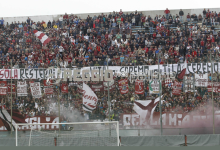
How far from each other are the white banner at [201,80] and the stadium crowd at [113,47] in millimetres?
810

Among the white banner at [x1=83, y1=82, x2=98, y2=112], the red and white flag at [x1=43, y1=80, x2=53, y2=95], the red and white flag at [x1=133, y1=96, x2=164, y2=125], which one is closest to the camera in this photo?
the red and white flag at [x1=133, y1=96, x2=164, y2=125]

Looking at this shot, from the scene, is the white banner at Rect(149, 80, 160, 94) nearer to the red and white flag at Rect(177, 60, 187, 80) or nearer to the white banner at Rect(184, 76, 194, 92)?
the red and white flag at Rect(177, 60, 187, 80)

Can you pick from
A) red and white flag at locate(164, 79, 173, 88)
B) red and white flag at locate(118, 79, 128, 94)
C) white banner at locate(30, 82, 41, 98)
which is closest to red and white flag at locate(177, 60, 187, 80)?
red and white flag at locate(164, 79, 173, 88)

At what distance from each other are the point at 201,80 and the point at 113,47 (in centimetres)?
1056

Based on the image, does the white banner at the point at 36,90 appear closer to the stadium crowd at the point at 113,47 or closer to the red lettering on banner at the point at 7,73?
the stadium crowd at the point at 113,47

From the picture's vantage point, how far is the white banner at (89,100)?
25.0 metres

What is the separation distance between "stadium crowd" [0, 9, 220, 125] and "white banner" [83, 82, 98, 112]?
54 centimetres

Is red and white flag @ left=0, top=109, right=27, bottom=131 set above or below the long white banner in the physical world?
below

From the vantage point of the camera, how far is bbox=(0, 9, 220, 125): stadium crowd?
83.4 ft

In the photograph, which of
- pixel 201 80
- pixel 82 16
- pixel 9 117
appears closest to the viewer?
pixel 201 80

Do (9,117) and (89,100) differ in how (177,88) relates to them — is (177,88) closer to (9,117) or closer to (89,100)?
(89,100)

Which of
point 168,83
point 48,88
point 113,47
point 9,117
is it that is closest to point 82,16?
point 113,47

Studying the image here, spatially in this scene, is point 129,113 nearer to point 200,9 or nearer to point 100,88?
point 100,88

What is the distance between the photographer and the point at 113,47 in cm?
3191
